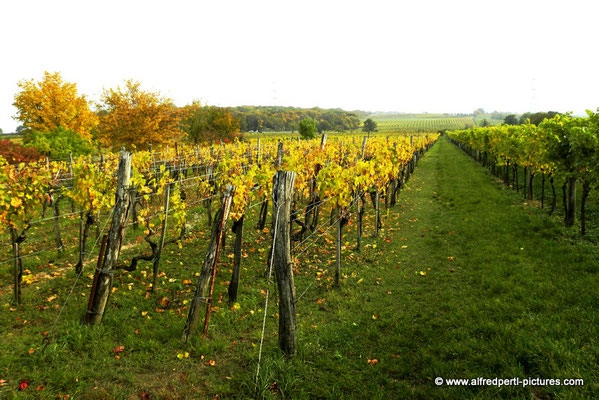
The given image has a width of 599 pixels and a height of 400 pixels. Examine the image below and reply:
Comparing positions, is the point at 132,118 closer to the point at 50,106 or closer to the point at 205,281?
the point at 50,106

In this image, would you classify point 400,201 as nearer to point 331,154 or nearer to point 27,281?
point 331,154

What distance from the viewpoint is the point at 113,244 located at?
472cm

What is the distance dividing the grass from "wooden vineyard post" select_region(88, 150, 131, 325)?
0.91ft

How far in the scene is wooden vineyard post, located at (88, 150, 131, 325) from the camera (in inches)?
184

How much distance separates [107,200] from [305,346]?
203 inches

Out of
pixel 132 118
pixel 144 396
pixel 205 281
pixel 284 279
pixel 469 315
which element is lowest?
pixel 144 396

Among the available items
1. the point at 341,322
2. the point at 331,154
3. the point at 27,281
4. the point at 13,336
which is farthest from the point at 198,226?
the point at 331,154

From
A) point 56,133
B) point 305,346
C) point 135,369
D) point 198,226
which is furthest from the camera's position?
point 56,133

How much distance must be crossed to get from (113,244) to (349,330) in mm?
3881

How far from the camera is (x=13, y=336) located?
4.33 meters

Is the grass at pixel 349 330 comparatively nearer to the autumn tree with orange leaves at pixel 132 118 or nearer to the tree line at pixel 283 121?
the autumn tree with orange leaves at pixel 132 118

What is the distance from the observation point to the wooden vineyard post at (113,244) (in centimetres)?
468

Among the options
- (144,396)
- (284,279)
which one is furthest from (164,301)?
(284,279)

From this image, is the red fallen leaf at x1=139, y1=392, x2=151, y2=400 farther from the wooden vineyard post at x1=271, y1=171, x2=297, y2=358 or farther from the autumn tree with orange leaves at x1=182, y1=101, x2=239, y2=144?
the autumn tree with orange leaves at x1=182, y1=101, x2=239, y2=144
